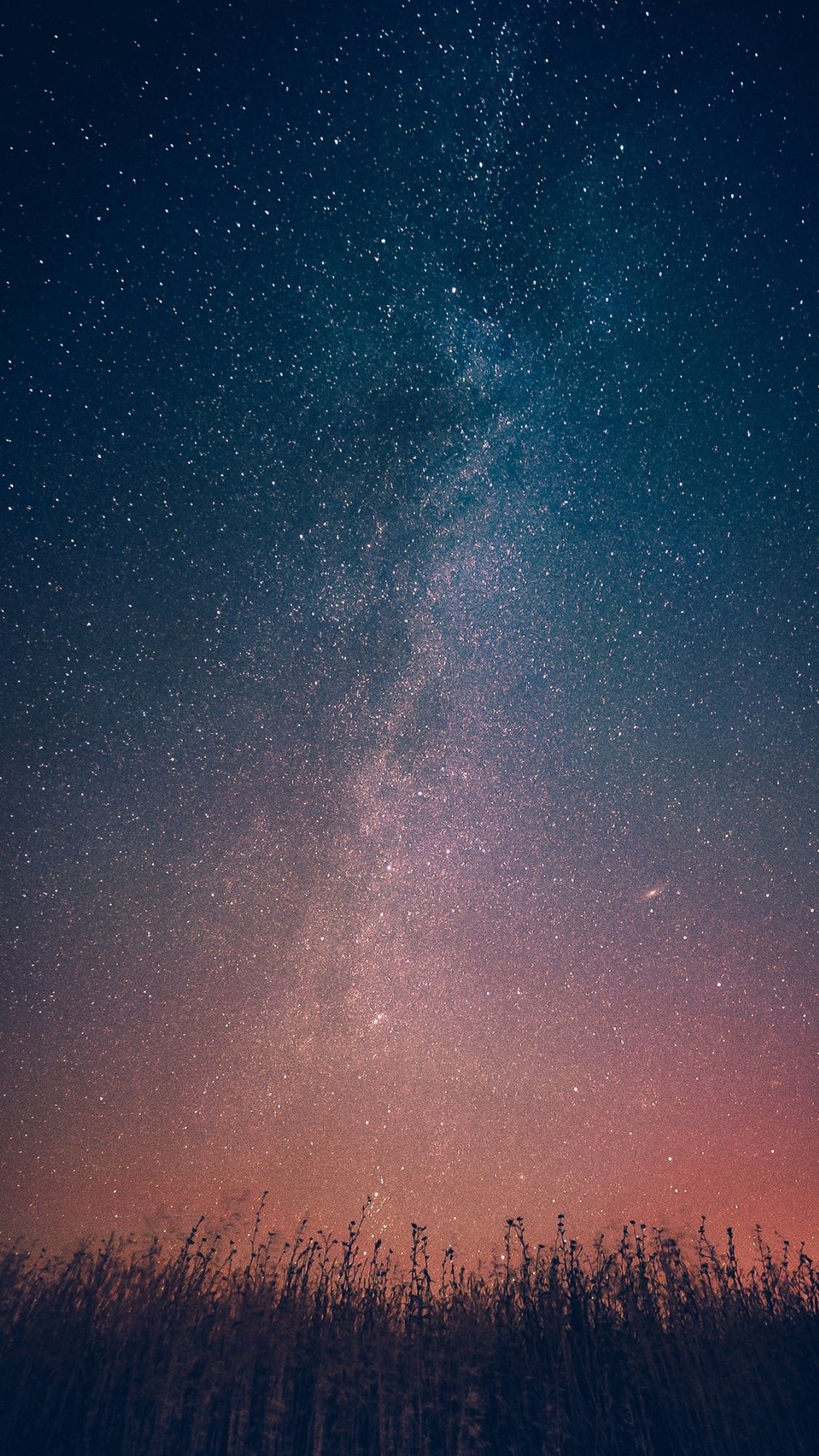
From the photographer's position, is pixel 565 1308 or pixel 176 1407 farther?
pixel 565 1308

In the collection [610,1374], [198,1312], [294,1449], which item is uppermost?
[198,1312]

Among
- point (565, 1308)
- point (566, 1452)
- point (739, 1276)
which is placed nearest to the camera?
point (566, 1452)

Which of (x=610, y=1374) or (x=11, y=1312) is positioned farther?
(x=11, y=1312)

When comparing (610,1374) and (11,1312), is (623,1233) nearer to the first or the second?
(610,1374)

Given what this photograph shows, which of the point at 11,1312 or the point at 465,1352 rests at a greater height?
the point at 11,1312

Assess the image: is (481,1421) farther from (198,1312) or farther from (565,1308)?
(198,1312)

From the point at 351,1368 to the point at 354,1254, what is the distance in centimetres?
573

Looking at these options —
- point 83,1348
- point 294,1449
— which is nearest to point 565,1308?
point 294,1449

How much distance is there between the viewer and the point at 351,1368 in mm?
22859

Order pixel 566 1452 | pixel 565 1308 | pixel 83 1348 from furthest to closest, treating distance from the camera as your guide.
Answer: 1. pixel 565 1308
2. pixel 83 1348
3. pixel 566 1452

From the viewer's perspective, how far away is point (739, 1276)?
28.2 m

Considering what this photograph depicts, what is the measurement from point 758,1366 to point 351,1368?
13349 mm

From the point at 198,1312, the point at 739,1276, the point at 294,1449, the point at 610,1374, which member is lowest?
the point at 294,1449

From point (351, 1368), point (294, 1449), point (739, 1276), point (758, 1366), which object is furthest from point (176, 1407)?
point (739, 1276)
